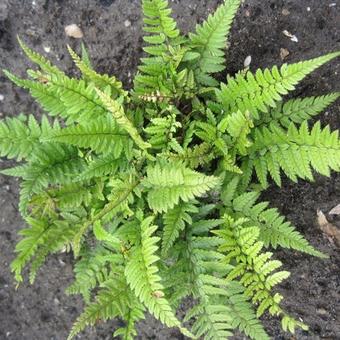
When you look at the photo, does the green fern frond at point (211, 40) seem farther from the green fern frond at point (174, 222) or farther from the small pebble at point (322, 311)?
the small pebble at point (322, 311)

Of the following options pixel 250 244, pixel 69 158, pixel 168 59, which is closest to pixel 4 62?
pixel 69 158

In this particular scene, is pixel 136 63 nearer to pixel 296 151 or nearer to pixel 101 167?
pixel 101 167

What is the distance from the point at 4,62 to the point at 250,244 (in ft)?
7.58

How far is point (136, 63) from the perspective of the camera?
3729 millimetres

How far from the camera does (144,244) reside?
2.79 meters

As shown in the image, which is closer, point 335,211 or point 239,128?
point 239,128

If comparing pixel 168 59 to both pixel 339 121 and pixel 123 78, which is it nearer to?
pixel 123 78

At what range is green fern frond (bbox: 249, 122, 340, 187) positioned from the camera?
2693 millimetres

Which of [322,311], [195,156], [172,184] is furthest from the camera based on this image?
[322,311]

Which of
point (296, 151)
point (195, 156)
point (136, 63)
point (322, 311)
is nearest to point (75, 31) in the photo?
point (136, 63)

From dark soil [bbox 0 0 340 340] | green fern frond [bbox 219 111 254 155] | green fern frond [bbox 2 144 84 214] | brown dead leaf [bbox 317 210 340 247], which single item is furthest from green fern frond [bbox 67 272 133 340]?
brown dead leaf [bbox 317 210 340 247]

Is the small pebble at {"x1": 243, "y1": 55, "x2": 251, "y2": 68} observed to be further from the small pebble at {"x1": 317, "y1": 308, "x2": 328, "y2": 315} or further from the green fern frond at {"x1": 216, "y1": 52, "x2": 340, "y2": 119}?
the small pebble at {"x1": 317, "y1": 308, "x2": 328, "y2": 315}

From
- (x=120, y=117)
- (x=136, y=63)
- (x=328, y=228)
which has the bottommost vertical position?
(x=328, y=228)

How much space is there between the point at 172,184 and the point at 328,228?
4.49 ft
